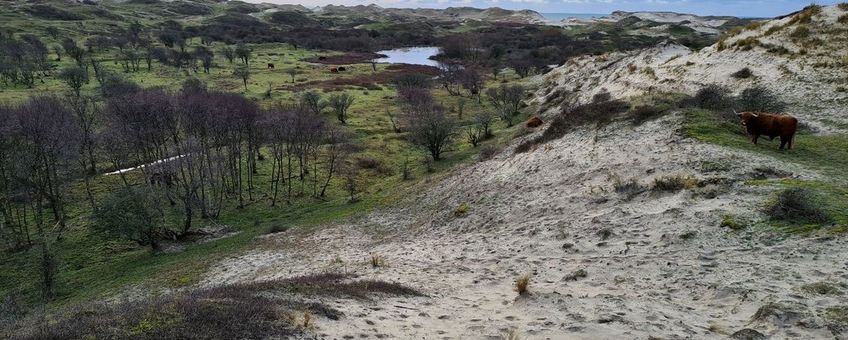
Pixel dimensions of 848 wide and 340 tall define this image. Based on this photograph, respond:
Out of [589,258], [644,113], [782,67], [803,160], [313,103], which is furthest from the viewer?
[313,103]

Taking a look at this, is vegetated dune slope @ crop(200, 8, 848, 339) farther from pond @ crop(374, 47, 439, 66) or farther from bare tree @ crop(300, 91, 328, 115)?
pond @ crop(374, 47, 439, 66)

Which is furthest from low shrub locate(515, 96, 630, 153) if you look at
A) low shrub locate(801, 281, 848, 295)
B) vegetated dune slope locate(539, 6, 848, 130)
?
low shrub locate(801, 281, 848, 295)

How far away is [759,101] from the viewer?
93.2ft

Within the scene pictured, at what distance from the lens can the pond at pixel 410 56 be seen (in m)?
156

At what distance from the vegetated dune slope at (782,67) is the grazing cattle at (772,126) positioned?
233 inches

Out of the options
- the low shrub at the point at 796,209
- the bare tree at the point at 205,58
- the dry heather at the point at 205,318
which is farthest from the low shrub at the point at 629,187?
the bare tree at the point at 205,58

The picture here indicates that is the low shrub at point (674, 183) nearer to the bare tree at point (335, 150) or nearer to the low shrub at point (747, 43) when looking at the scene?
the low shrub at point (747, 43)

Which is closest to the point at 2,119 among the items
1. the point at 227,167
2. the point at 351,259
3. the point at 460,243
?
the point at 227,167

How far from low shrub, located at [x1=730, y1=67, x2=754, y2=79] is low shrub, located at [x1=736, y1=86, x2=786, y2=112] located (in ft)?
12.8

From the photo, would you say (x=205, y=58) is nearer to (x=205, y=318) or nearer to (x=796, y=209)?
(x=205, y=318)

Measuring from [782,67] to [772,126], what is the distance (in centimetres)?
1544

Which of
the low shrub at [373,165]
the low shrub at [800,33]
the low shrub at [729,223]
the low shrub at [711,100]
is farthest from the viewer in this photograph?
the low shrub at [373,165]

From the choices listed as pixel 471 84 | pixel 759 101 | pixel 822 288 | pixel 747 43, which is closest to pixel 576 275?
pixel 822 288

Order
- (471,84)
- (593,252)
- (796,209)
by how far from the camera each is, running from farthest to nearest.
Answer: (471,84) → (593,252) → (796,209)
